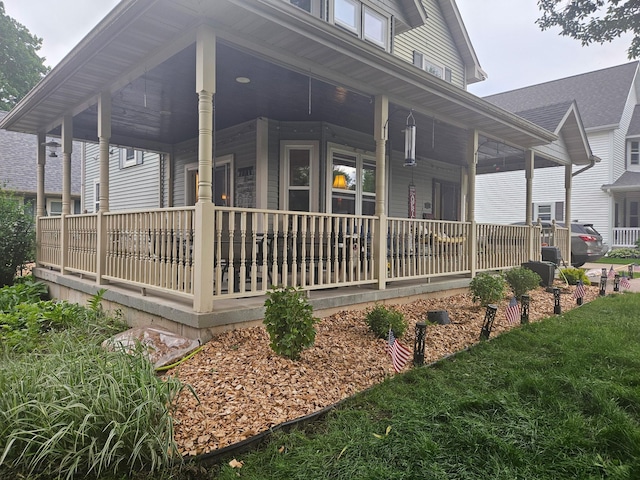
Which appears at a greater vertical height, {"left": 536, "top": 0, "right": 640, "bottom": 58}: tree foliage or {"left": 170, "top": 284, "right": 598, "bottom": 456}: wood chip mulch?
{"left": 536, "top": 0, "right": 640, "bottom": 58}: tree foliage

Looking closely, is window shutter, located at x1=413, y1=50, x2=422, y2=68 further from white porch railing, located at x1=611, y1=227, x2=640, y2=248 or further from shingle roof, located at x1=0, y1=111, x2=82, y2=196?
shingle roof, located at x1=0, y1=111, x2=82, y2=196

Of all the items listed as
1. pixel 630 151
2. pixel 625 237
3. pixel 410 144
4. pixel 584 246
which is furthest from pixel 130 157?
pixel 630 151

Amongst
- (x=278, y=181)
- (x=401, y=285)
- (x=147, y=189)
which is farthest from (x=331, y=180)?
(x=147, y=189)

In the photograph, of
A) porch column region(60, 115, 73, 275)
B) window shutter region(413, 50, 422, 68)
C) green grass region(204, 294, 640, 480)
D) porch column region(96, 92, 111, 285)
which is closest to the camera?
green grass region(204, 294, 640, 480)

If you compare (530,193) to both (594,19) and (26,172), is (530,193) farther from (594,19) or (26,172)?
(26,172)

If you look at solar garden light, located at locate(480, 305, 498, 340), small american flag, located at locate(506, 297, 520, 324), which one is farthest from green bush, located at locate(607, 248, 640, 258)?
solar garden light, located at locate(480, 305, 498, 340)

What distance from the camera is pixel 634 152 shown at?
65.2ft

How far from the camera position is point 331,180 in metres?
7.92

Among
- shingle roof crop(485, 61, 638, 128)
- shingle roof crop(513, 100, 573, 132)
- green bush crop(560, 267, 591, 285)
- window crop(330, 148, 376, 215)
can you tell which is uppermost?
shingle roof crop(485, 61, 638, 128)

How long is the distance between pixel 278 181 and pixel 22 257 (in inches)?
225

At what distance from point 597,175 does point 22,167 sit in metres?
25.1

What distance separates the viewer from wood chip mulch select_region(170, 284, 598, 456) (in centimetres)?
262

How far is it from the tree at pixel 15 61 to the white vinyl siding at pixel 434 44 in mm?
24842

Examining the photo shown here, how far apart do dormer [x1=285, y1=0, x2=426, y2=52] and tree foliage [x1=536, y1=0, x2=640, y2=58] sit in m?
3.10
